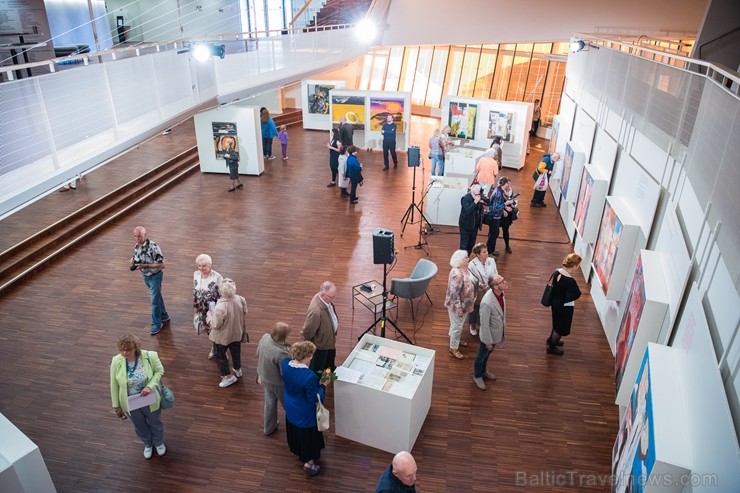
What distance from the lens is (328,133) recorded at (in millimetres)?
19062

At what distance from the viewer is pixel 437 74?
80.2 ft

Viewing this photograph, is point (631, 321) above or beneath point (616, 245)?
beneath

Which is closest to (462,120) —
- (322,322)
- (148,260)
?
(148,260)

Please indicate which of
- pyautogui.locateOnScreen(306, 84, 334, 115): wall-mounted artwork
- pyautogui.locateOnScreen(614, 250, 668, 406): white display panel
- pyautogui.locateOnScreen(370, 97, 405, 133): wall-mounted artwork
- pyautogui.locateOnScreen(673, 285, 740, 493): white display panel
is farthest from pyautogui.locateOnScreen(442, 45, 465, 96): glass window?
pyautogui.locateOnScreen(673, 285, 740, 493): white display panel

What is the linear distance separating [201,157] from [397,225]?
261 inches

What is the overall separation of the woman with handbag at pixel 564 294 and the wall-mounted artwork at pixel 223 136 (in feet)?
32.5

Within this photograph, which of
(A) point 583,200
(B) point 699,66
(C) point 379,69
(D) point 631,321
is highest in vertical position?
(B) point 699,66

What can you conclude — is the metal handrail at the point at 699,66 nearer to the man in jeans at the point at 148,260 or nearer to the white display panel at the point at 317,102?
the man in jeans at the point at 148,260

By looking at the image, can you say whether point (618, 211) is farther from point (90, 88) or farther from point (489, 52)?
point (489, 52)

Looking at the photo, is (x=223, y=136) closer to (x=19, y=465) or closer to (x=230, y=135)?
(x=230, y=135)

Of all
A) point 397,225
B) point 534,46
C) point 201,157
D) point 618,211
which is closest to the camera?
point 618,211

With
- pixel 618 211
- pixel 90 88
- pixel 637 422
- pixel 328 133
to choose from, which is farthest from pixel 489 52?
pixel 637 422

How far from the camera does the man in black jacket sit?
27.6ft

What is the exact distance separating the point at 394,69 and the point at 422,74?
1563 mm
